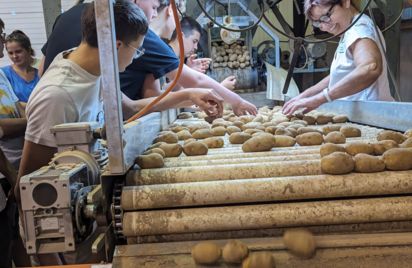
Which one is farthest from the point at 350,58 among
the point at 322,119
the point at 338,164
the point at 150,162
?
the point at 150,162

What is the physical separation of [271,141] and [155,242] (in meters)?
0.45

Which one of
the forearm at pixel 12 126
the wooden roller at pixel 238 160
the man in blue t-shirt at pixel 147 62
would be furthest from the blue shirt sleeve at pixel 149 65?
the wooden roller at pixel 238 160

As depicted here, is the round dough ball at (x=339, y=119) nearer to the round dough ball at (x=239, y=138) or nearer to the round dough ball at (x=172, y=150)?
the round dough ball at (x=239, y=138)

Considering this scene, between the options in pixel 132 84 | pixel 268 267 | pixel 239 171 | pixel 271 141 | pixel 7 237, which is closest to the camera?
pixel 268 267

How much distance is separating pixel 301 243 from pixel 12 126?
1.55 metres

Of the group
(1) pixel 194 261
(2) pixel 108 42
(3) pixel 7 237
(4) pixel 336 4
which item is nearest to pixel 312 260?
(1) pixel 194 261

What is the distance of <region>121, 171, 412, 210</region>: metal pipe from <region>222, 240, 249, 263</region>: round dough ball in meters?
0.09

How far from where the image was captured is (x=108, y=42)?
0.60 m

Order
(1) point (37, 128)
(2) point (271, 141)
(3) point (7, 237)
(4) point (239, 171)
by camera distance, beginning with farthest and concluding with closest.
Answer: (3) point (7, 237)
(1) point (37, 128)
(2) point (271, 141)
(4) point (239, 171)

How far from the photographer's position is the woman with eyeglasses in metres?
→ 1.76

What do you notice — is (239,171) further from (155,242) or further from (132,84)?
(132,84)

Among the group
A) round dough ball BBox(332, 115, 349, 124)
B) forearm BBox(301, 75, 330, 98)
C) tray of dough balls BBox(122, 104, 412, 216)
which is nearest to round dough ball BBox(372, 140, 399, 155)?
tray of dough balls BBox(122, 104, 412, 216)

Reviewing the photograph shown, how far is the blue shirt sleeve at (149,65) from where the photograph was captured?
1703 millimetres

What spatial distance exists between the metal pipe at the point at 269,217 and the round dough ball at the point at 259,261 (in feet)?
0.19
